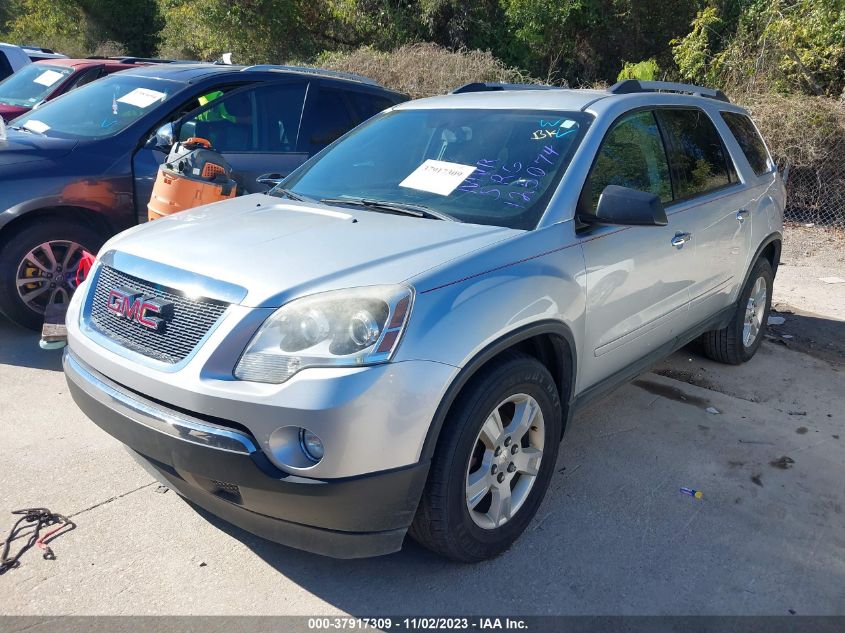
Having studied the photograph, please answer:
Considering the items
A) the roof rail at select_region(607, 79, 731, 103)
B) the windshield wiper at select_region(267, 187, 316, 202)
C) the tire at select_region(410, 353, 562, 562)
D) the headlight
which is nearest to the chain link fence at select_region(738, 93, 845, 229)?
the roof rail at select_region(607, 79, 731, 103)

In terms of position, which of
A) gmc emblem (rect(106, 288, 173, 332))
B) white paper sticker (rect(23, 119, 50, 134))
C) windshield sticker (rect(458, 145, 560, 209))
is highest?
windshield sticker (rect(458, 145, 560, 209))

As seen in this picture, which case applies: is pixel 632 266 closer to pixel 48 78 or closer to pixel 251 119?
pixel 251 119

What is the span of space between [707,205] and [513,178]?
4.85 feet

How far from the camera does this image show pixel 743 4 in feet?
44.8

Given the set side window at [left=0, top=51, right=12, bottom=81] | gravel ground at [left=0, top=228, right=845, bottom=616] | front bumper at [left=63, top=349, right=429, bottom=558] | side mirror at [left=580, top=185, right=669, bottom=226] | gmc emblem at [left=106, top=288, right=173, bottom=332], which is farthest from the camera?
side window at [left=0, top=51, right=12, bottom=81]

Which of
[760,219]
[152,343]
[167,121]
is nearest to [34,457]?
[152,343]

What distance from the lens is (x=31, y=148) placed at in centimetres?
504

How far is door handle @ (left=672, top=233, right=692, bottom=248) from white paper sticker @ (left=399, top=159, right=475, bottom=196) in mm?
1170

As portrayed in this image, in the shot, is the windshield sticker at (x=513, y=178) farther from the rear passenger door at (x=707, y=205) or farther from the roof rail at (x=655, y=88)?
the rear passenger door at (x=707, y=205)

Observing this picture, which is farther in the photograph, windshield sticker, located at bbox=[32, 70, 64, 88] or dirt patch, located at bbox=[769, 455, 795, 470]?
windshield sticker, located at bbox=[32, 70, 64, 88]

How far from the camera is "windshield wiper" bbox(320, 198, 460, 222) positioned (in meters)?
3.25

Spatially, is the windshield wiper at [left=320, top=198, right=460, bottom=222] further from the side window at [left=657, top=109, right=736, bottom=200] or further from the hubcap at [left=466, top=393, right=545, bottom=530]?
the side window at [left=657, top=109, right=736, bottom=200]

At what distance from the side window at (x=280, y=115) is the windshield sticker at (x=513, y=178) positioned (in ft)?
9.39

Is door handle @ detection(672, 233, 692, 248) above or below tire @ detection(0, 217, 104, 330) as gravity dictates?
above
